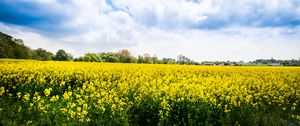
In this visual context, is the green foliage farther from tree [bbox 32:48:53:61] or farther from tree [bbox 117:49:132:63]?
tree [bbox 117:49:132:63]

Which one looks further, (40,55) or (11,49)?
(40,55)

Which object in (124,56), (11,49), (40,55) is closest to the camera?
(11,49)

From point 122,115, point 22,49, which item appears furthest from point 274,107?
point 22,49

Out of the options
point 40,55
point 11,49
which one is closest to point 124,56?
point 40,55

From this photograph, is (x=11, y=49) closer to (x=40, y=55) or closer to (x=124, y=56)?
(x=40, y=55)

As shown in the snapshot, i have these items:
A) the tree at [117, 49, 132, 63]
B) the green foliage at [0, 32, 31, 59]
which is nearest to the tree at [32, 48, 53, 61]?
the green foliage at [0, 32, 31, 59]

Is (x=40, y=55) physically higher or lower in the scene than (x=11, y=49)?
lower

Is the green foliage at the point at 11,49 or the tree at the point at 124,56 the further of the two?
the tree at the point at 124,56

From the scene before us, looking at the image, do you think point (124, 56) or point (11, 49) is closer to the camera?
point (11, 49)

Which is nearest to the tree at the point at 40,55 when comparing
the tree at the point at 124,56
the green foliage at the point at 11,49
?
the green foliage at the point at 11,49

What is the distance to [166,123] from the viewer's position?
775 centimetres

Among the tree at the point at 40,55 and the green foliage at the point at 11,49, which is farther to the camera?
A: the tree at the point at 40,55

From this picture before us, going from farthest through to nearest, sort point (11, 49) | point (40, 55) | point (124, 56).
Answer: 1. point (124, 56)
2. point (40, 55)
3. point (11, 49)

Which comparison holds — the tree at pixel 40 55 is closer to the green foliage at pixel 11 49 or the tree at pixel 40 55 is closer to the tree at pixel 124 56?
the green foliage at pixel 11 49
